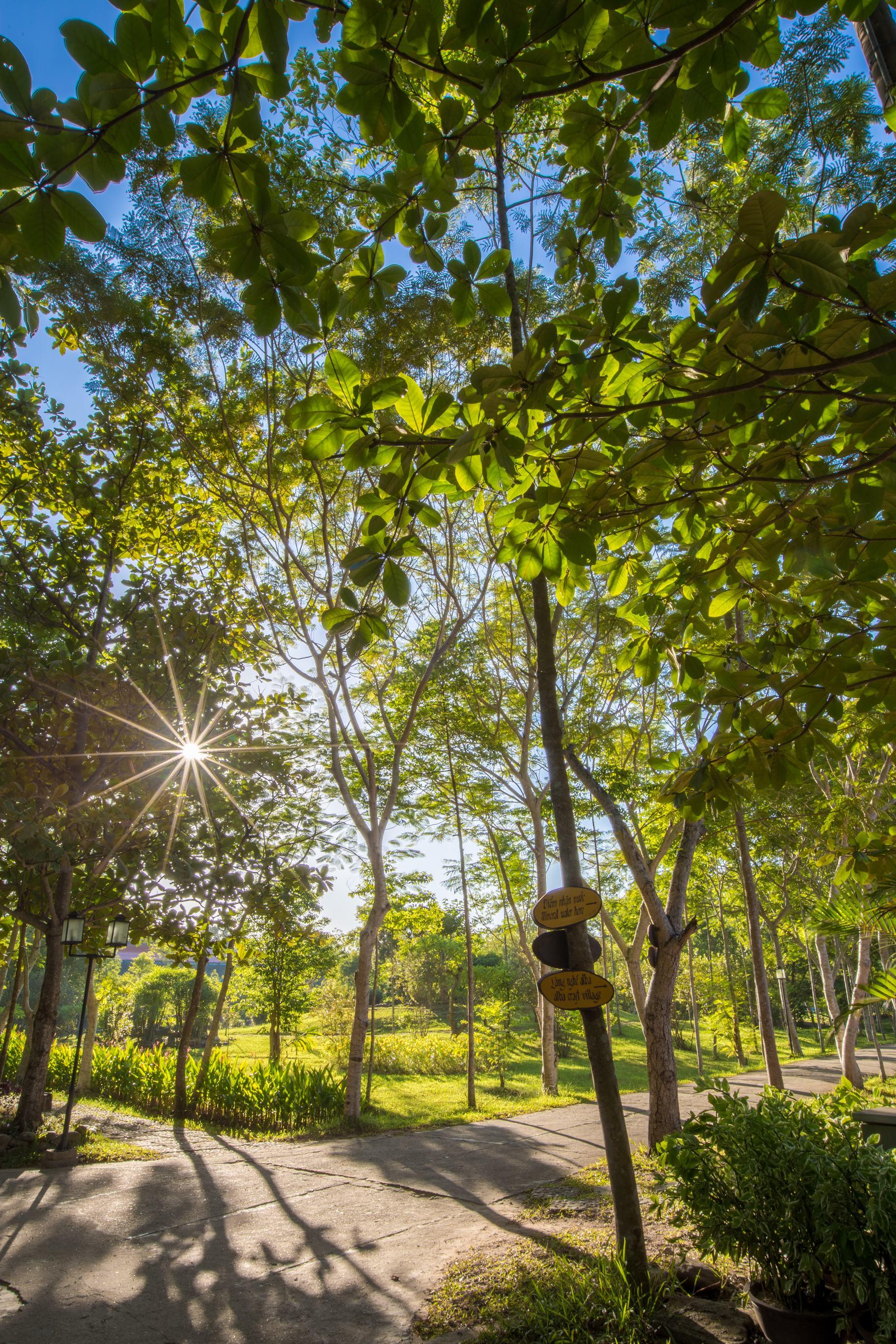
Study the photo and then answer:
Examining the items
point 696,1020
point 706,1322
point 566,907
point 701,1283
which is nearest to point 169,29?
point 566,907

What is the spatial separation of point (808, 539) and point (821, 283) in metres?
0.78

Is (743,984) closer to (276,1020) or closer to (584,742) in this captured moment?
(276,1020)

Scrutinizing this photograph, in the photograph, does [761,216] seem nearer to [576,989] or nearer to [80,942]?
[576,989]

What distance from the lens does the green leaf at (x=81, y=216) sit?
993mm

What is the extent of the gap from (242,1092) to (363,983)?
265 cm

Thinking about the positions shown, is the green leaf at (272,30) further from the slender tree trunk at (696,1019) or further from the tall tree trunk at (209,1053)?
the slender tree trunk at (696,1019)

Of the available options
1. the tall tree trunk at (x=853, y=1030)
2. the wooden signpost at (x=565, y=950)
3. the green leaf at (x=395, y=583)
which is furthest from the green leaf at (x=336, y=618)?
the tall tree trunk at (x=853, y=1030)

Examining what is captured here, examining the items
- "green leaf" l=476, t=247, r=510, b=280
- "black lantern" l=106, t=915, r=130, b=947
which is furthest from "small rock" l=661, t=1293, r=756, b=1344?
"black lantern" l=106, t=915, r=130, b=947

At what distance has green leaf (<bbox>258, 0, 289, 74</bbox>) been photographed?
3.30ft

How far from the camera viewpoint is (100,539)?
831 centimetres

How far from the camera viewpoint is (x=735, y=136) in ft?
5.71

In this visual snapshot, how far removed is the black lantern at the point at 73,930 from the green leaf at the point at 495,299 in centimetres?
802

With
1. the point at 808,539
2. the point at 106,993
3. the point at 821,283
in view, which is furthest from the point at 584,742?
the point at 106,993

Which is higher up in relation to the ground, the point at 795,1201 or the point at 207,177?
the point at 207,177
